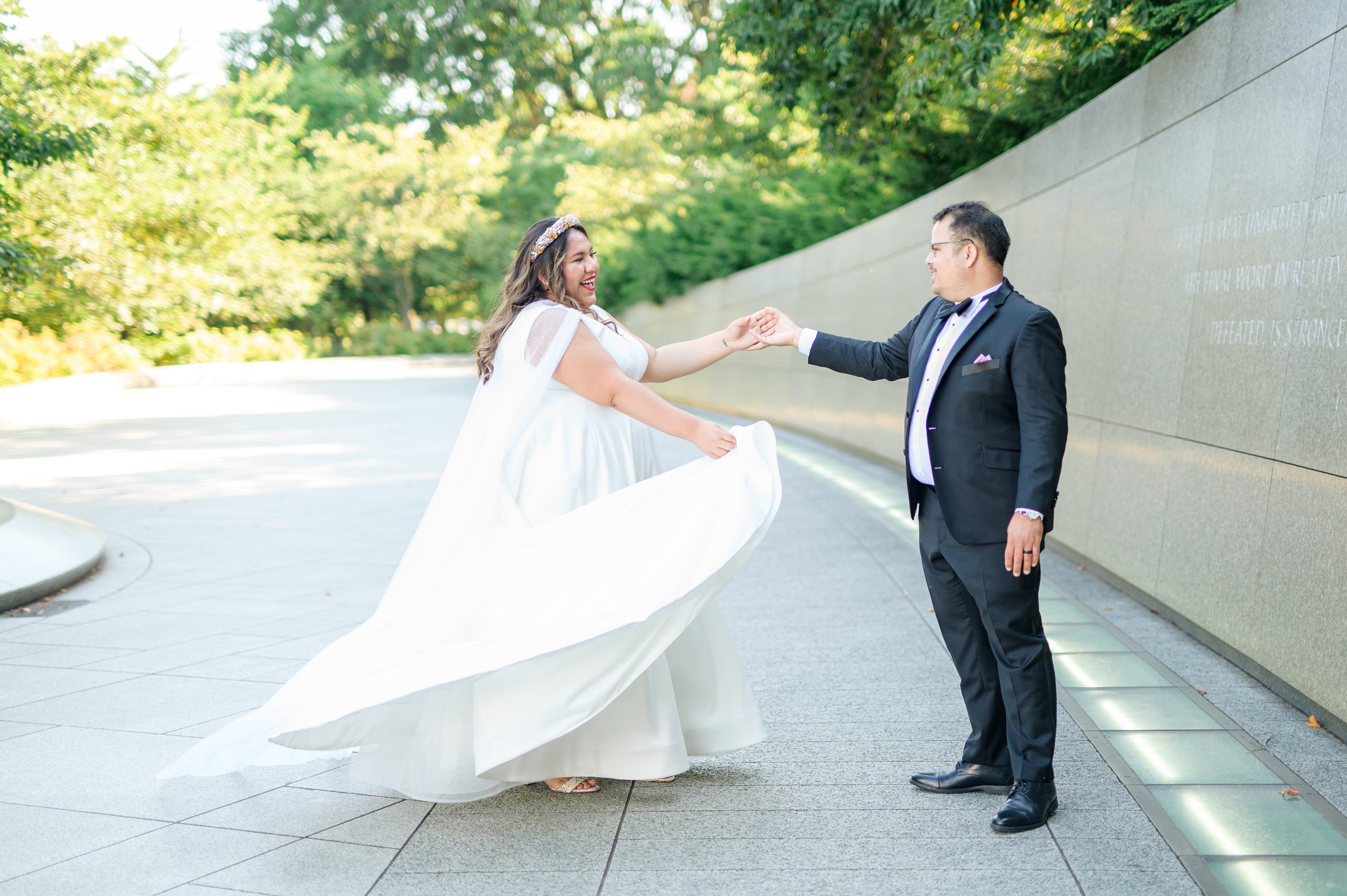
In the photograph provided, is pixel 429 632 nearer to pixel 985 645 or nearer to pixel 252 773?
pixel 252 773

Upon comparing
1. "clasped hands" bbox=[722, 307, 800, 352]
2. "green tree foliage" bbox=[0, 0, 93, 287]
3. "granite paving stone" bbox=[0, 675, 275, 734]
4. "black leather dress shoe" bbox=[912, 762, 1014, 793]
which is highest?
"green tree foliage" bbox=[0, 0, 93, 287]

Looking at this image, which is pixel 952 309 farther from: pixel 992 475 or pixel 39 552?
pixel 39 552

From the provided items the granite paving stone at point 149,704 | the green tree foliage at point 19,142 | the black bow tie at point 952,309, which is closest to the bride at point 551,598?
the black bow tie at point 952,309

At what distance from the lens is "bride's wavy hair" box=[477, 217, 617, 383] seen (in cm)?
386

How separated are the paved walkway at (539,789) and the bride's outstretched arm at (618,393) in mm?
1253

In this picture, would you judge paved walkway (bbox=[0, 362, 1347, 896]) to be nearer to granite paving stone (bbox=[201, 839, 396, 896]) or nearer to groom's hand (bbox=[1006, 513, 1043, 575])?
granite paving stone (bbox=[201, 839, 396, 896])

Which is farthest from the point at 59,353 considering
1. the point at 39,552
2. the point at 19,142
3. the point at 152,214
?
the point at 39,552

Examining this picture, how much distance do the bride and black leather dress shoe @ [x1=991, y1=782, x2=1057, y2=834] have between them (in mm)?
873

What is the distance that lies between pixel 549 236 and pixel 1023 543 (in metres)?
1.90

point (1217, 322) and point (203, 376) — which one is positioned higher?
point (1217, 322)

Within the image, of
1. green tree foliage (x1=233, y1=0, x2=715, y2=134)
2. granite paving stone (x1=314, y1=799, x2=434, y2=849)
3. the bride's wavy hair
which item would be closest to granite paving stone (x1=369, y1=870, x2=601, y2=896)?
granite paving stone (x1=314, y1=799, x2=434, y2=849)

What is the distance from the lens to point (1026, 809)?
349 cm

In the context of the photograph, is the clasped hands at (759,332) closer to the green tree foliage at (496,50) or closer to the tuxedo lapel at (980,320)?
the tuxedo lapel at (980,320)

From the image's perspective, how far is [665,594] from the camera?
3.41m
